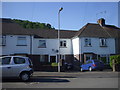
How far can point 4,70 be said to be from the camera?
1337cm

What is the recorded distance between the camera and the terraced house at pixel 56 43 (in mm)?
31391

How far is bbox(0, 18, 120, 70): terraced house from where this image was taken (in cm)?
3139

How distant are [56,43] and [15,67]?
72.4 feet

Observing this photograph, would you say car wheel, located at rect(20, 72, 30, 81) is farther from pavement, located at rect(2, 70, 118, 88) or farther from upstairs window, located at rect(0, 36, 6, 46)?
upstairs window, located at rect(0, 36, 6, 46)

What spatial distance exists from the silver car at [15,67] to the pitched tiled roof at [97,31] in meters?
20.7

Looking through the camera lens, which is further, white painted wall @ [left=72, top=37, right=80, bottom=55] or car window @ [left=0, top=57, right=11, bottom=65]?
white painted wall @ [left=72, top=37, right=80, bottom=55]

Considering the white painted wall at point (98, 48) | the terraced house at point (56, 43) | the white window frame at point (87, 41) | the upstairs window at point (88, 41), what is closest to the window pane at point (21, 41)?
the terraced house at point (56, 43)

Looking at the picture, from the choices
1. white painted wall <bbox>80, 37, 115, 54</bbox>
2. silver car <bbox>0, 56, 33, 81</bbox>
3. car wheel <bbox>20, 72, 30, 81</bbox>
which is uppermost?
white painted wall <bbox>80, 37, 115, 54</bbox>

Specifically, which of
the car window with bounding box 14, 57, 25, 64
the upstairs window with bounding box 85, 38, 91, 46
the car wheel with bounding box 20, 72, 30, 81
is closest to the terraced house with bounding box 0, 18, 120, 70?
the upstairs window with bounding box 85, 38, 91, 46

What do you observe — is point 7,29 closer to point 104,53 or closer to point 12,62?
point 104,53

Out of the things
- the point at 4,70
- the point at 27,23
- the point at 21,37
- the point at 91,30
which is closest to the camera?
the point at 4,70

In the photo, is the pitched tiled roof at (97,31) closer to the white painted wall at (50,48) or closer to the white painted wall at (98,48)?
the white painted wall at (98,48)

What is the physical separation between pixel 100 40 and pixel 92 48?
215 cm

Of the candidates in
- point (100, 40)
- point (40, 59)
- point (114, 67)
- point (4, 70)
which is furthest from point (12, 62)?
point (100, 40)
